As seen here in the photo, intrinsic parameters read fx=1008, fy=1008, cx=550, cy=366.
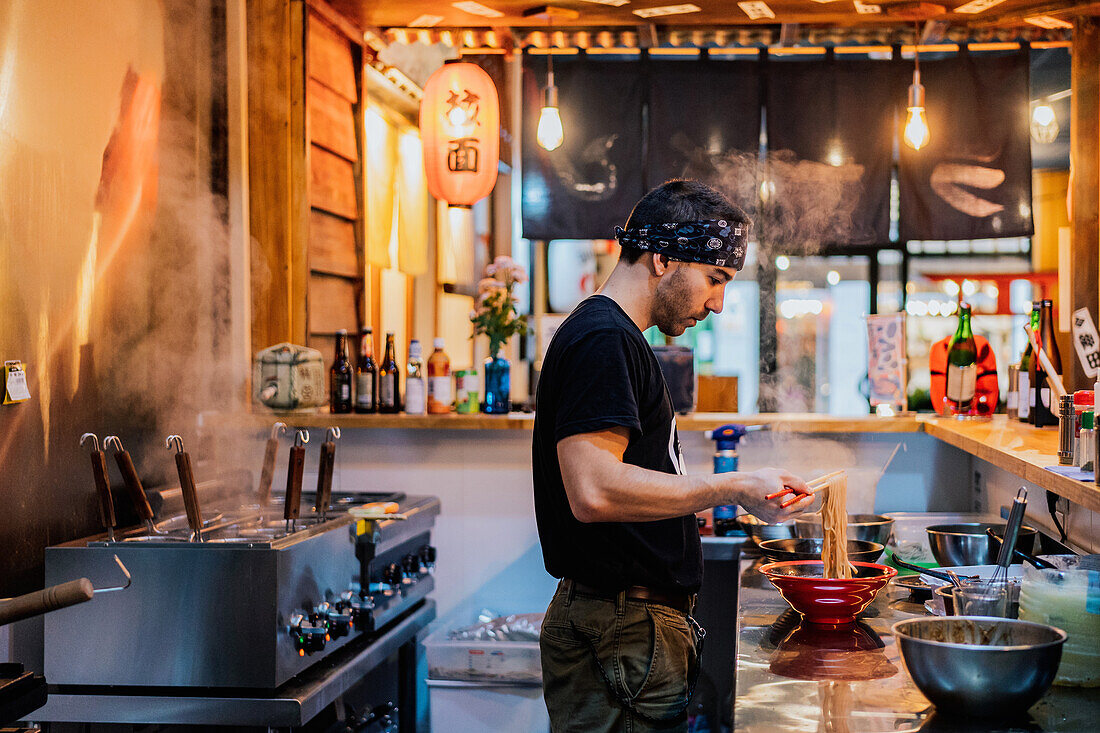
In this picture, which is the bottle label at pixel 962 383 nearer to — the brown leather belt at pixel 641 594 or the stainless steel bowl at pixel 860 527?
the stainless steel bowl at pixel 860 527

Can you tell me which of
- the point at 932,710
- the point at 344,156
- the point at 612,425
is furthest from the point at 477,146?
the point at 932,710

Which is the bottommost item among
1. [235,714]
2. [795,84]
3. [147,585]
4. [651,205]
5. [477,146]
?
[235,714]

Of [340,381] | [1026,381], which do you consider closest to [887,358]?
[1026,381]

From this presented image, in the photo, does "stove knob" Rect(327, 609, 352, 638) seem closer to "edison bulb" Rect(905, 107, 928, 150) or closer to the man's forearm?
the man's forearm

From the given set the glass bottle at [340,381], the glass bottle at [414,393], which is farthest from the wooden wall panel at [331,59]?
the glass bottle at [414,393]

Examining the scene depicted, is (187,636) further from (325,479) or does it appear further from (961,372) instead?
(961,372)

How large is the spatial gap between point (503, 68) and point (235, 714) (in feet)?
11.9

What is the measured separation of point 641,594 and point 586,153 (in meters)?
3.44

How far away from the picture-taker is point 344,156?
479 centimetres

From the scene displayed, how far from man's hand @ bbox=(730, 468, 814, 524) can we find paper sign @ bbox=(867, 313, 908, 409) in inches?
90.8

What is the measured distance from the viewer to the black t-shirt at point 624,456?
1.93 metres

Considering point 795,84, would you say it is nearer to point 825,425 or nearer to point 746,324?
point 825,425

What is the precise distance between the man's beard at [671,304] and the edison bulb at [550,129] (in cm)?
251

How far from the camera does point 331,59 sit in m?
4.62
